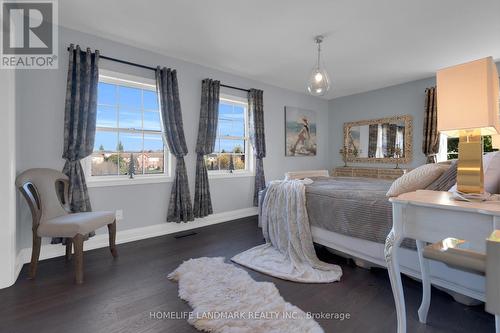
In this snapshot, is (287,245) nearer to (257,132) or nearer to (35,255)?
(35,255)

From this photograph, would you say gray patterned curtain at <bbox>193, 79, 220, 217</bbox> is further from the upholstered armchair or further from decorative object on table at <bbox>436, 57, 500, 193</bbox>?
decorative object on table at <bbox>436, 57, 500, 193</bbox>

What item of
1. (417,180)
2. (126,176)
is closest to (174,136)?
(126,176)

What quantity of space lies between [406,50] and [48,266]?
5.00 meters

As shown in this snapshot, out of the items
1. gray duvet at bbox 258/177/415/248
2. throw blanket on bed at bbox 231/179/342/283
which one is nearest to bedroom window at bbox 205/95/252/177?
throw blanket on bed at bbox 231/179/342/283

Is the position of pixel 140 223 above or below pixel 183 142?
below

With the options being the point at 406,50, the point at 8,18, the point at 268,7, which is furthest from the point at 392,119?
the point at 8,18

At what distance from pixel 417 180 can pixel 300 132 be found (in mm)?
3768

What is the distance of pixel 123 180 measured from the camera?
3.13 metres

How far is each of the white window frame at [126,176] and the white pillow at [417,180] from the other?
9.35 feet

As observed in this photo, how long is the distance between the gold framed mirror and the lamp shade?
4.03 m

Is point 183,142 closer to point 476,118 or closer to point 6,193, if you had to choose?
point 6,193

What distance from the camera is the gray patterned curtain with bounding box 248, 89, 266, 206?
443 centimetres

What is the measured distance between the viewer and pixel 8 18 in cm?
206

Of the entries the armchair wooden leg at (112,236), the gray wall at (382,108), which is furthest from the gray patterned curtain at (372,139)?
the armchair wooden leg at (112,236)
